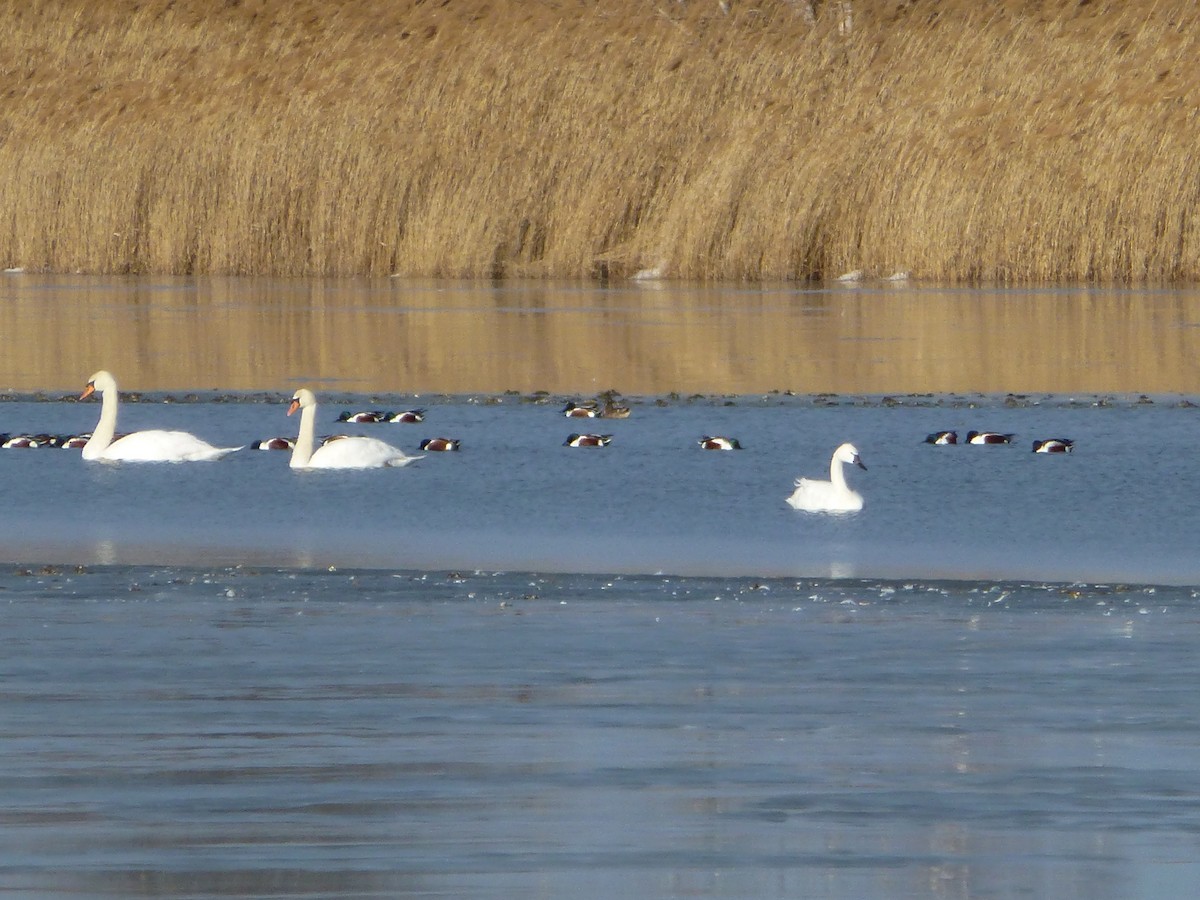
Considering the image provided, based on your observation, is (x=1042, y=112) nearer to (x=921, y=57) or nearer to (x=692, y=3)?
(x=921, y=57)

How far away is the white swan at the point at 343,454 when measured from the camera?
12055 millimetres

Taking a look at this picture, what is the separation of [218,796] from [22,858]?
1.92 ft

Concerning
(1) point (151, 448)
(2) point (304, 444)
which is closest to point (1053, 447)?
(2) point (304, 444)

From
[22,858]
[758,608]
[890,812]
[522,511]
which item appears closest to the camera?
[22,858]

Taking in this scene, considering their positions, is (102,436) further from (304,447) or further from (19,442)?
(304,447)

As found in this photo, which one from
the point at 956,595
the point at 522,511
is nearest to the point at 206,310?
the point at 522,511

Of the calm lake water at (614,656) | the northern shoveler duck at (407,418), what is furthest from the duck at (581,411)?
the northern shoveler duck at (407,418)

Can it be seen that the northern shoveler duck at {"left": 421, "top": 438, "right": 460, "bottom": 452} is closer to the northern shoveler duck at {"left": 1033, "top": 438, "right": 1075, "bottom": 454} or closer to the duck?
the duck

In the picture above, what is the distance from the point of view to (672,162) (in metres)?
29.3

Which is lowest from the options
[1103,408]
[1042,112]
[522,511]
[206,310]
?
[522,511]

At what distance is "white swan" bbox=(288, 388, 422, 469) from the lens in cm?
1205

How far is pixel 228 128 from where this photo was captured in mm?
30047

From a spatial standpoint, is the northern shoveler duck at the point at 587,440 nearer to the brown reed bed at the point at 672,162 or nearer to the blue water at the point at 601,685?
the blue water at the point at 601,685

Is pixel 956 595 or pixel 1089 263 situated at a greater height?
pixel 1089 263
